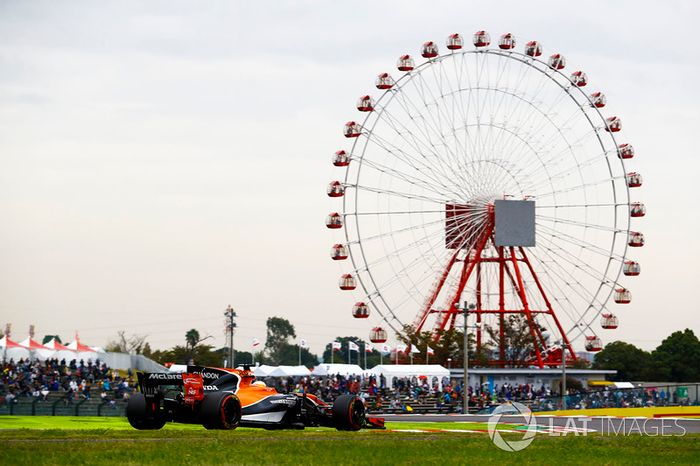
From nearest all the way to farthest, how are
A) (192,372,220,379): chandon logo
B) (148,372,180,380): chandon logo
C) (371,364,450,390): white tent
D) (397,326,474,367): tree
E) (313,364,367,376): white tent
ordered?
(148,372,180,380): chandon logo < (192,372,220,379): chandon logo < (371,364,450,390): white tent < (313,364,367,376): white tent < (397,326,474,367): tree

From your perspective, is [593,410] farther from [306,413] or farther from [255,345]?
[255,345]

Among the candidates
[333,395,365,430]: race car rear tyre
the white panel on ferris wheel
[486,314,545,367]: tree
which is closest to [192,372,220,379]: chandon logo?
[333,395,365,430]: race car rear tyre

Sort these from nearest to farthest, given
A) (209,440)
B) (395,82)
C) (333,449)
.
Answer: (333,449) → (209,440) → (395,82)

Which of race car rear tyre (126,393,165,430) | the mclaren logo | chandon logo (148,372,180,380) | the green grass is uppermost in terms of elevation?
chandon logo (148,372,180,380)

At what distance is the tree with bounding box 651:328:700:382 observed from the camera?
470 ft

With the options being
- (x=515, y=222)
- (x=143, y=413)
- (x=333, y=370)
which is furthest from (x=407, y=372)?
(x=143, y=413)

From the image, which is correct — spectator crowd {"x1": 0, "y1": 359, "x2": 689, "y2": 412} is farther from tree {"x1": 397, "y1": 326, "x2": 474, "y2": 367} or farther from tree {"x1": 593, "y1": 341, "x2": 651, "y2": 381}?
tree {"x1": 593, "y1": 341, "x2": 651, "y2": 381}

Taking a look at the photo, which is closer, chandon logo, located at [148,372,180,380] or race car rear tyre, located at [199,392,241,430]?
race car rear tyre, located at [199,392,241,430]

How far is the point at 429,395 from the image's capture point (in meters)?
65.6

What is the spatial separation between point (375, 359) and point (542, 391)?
118 metres

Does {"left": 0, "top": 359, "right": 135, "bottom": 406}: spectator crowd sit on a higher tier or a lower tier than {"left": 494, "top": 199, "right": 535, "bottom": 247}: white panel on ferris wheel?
lower

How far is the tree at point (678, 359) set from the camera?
143375 mm

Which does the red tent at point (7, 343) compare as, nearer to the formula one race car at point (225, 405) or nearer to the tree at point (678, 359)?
the formula one race car at point (225, 405)

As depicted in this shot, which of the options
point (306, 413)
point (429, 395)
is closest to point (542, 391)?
point (429, 395)
